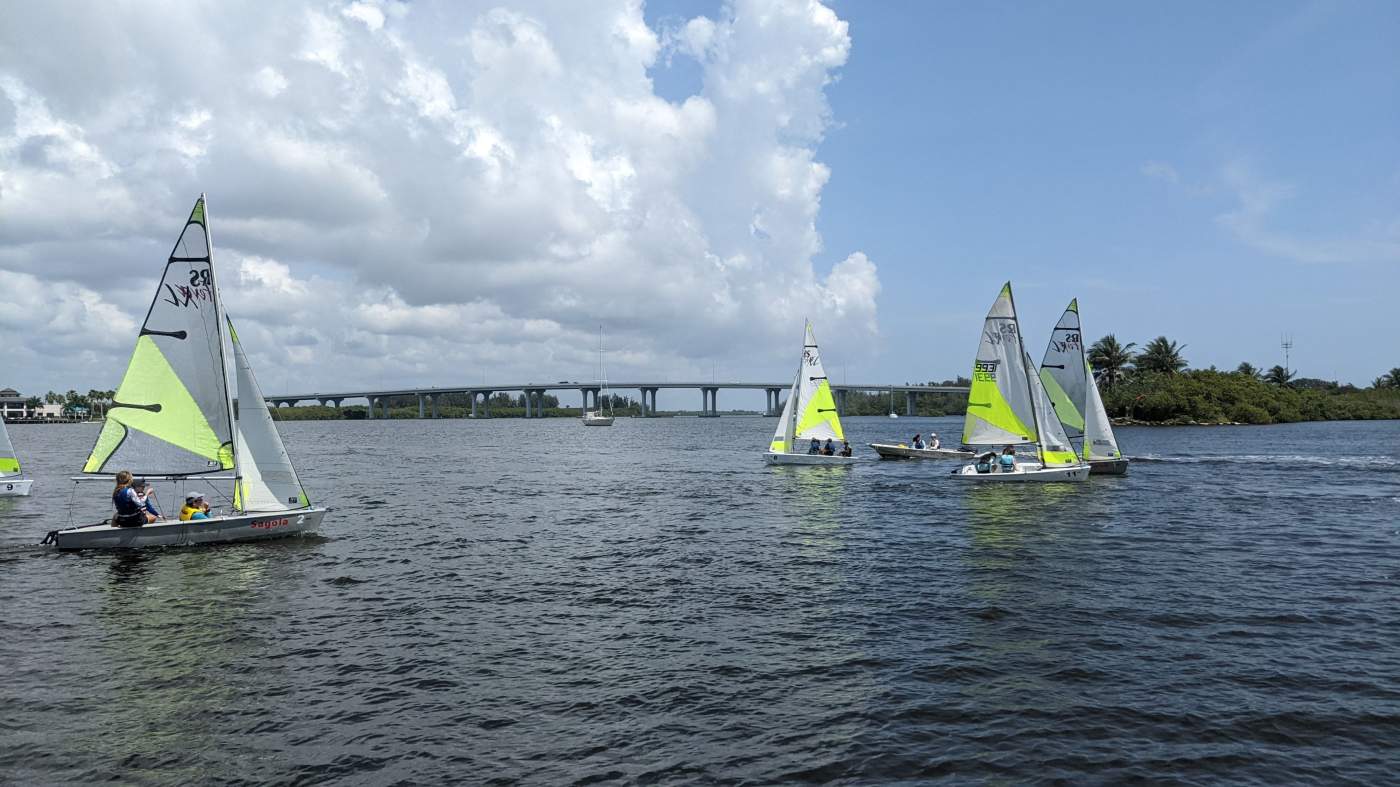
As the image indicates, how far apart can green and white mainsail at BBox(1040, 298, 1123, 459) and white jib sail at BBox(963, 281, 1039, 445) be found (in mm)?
5614

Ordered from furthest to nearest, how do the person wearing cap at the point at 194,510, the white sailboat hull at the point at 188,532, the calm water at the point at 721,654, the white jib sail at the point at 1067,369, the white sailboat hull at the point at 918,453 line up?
the white sailboat hull at the point at 918,453 < the white jib sail at the point at 1067,369 < the person wearing cap at the point at 194,510 < the white sailboat hull at the point at 188,532 < the calm water at the point at 721,654

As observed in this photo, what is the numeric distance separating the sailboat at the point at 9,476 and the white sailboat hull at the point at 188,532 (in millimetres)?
18734

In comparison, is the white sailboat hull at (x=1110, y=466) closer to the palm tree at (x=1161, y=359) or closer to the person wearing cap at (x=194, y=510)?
the person wearing cap at (x=194, y=510)

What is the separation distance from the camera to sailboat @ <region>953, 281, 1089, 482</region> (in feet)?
143

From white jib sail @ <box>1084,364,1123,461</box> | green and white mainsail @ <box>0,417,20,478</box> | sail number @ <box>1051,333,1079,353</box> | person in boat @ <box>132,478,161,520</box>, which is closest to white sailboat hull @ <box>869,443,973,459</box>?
sail number @ <box>1051,333,1079,353</box>

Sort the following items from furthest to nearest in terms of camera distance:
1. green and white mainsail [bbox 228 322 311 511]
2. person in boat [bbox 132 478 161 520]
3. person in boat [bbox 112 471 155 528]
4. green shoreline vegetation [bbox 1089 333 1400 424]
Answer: green shoreline vegetation [bbox 1089 333 1400 424] < green and white mainsail [bbox 228 322 311 511] < person in boat [bbox 132 478 161 520] < person in boat [bbox 112 471 155 528]

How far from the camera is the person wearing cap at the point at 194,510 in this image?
2578cm

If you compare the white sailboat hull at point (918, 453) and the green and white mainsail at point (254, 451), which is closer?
the green and white mainsail at point (254, 451)

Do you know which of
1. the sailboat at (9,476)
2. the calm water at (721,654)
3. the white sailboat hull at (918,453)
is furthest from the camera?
the white sailboat hull at (918,453)

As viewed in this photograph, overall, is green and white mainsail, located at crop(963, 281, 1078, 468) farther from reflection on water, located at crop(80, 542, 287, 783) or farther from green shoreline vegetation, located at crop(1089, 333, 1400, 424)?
green shoreline vegetation, located at crop(1089, 333, 1400, 424)

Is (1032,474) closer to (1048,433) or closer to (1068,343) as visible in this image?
(1048,433)

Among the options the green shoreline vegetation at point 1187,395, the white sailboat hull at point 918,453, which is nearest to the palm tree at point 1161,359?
the green shoreline vegetation at point 1187,395

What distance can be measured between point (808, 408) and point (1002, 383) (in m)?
14.1

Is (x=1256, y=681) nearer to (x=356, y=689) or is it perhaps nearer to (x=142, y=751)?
(x=356, y=689)
